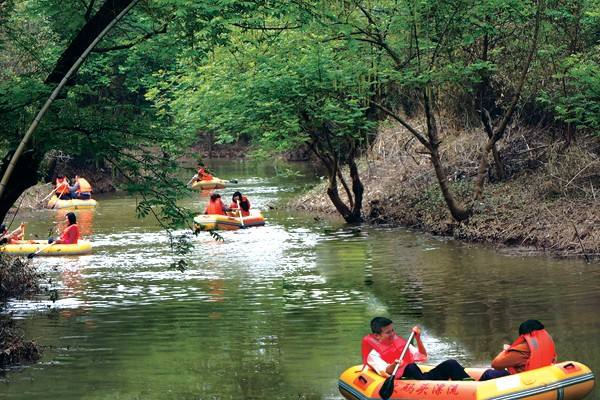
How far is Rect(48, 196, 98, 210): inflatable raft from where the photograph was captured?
134ft

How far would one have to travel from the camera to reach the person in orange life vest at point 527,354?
1258 centimetres

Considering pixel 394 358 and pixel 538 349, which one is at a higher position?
pixel 538 349

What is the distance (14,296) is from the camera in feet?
69.7

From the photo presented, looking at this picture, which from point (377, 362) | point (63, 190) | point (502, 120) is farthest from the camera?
point (63, 190)

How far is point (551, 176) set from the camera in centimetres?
2714

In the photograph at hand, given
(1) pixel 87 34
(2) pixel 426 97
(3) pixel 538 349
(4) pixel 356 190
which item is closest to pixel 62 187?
(4) pixel 356 190

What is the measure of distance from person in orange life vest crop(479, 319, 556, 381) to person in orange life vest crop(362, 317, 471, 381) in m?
0.42

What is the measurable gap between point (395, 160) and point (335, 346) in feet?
59.1

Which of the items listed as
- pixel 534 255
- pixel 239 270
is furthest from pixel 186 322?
pixel 534 255

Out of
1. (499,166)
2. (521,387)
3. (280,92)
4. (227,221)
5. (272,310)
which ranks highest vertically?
(280,92)

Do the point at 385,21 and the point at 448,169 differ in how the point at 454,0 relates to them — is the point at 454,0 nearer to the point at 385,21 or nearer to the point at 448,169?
the point at 385,21

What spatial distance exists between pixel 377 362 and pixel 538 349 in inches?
75.1

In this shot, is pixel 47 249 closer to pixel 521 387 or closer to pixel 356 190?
pixel 356 190

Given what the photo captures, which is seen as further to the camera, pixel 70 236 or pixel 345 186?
pixel 345 186
